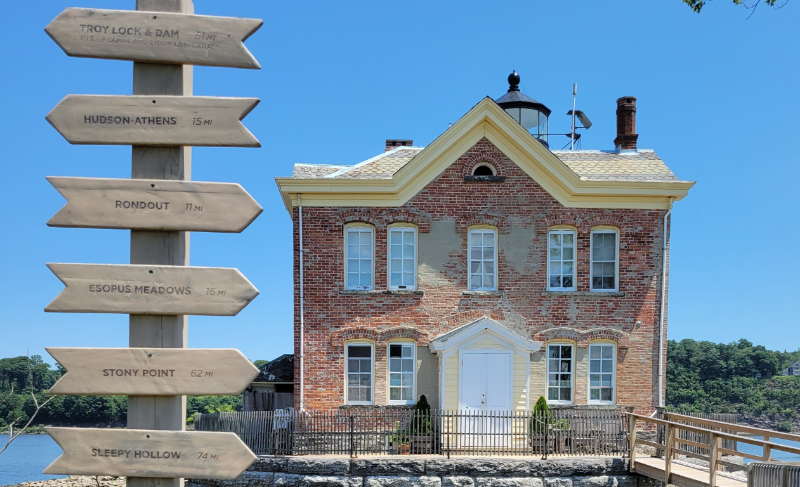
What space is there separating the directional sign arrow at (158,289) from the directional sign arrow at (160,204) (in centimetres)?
28

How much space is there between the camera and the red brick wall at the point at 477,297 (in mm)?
18234

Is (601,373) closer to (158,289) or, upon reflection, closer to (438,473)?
(438,473)

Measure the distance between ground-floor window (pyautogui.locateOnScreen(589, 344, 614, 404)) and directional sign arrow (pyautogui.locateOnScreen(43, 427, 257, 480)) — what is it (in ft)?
51.9

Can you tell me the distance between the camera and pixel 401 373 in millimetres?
18406

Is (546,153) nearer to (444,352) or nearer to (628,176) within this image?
(628,176)

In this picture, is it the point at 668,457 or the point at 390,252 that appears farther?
the point at 390,252

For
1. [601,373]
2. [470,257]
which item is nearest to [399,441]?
[470,257]

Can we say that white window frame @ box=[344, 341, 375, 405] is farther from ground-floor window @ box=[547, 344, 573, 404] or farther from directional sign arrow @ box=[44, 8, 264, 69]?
directional sign arrow @ box=[44, 8, 264, 69]

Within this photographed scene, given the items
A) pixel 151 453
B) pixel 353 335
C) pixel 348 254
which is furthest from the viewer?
pixel 348 254

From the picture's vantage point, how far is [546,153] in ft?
61.2

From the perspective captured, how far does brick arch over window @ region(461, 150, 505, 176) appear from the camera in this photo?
18.9 metres

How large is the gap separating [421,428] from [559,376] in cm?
421

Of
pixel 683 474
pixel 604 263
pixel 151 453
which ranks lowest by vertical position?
pixel 683 474

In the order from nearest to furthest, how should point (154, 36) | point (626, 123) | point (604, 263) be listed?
point (154, 36), point (604, 263), point (626, 123)
